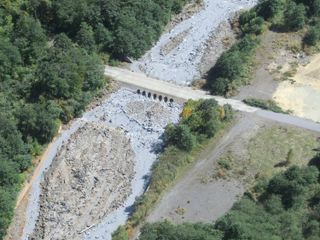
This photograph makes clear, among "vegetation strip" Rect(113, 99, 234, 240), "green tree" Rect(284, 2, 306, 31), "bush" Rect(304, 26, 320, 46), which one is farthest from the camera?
"green tree" Rect(284, 2, 306, 31)

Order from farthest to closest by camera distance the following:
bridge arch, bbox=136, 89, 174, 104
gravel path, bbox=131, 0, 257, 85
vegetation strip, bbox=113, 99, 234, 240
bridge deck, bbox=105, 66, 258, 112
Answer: gravel path, bbox=131, 0, 257, 85, bridge arch, bbox=136, 89, 174, 104, bridge deck, bbox=105, 66, 258, 112, vegetation strip, bbox=113, 99, 234, 240

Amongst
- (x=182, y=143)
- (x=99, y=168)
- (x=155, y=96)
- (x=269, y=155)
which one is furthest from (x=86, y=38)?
Answer: (x=269, y=155)

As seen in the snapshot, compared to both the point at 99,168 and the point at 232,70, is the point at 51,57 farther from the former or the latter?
the point at 232,70

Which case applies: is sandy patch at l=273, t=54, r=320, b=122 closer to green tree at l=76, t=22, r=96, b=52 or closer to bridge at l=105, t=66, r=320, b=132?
bridge at l=105, t=66, r=320, b=132

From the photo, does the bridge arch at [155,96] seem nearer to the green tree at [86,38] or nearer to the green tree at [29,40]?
the green tree at [86,38]

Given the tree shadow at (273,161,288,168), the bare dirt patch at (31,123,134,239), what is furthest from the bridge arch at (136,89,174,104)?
the tree shadow at (273,161,288,168)

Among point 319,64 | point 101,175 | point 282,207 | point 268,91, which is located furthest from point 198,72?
point 282,207
